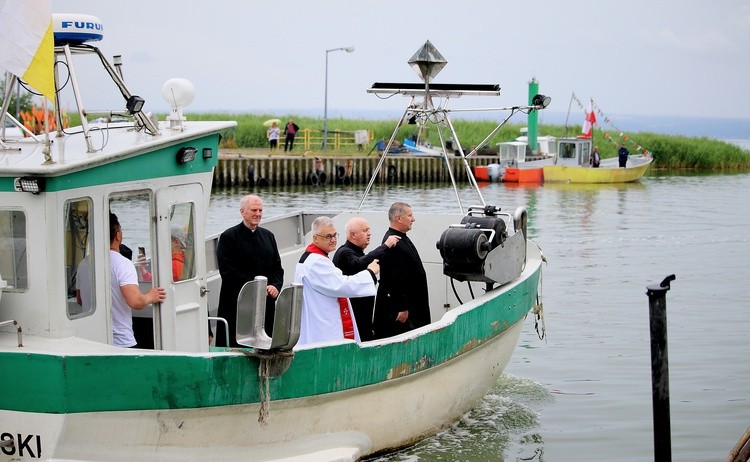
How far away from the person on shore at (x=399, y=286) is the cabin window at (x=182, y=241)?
171cm

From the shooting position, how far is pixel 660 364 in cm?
804

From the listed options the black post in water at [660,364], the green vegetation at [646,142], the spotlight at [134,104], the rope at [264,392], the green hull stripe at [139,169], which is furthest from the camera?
the green vegetation at [646,142]

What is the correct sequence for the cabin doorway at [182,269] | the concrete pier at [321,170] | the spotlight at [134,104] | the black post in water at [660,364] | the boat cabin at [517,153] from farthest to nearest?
1. the boat cabin at [517,153]
2. the concrete pier at [321,170]
3. the black post in water at [660,364]
4. the cabin doorway at [182,269]
5. the spotlight at [134,104]

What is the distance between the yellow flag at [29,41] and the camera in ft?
22.2

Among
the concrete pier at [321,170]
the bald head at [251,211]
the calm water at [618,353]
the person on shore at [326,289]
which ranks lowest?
the calm water at [618,353]

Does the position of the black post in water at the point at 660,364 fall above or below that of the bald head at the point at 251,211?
below

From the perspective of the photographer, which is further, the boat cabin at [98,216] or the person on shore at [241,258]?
the person on shore at [241,258]

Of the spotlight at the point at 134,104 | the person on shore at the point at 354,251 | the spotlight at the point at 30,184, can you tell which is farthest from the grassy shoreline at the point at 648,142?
the spotlight at the point at 30,184

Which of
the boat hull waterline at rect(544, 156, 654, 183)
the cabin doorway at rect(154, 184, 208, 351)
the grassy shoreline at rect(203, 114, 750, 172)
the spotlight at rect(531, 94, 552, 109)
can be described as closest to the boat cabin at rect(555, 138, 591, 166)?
the boat hull waterline at rect(544, 156, 654, 183)

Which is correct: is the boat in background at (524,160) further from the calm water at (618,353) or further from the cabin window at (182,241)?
the cabin window at (182,241)

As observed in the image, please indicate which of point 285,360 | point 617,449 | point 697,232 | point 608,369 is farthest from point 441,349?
point 697,232

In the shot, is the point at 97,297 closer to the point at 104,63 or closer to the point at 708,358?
the point at 104,63

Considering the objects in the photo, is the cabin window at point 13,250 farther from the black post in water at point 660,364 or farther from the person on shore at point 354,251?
the black post in water at point 660,364

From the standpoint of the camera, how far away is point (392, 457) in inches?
341
